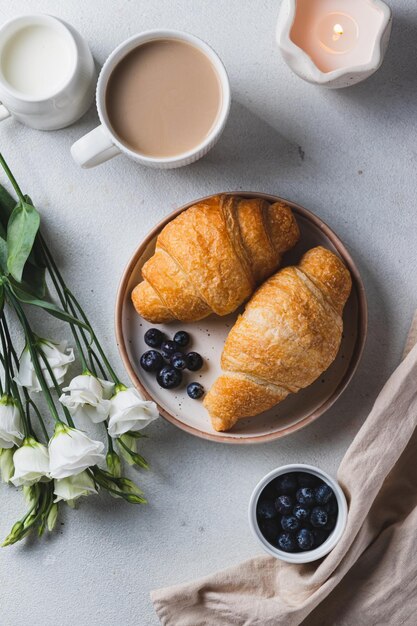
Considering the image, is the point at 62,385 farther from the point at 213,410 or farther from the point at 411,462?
the point at 411,462

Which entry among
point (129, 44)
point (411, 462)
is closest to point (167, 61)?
point (129, 44)

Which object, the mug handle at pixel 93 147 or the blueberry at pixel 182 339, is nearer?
the mug handle at pixel 93 147

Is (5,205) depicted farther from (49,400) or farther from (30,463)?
(30,463)

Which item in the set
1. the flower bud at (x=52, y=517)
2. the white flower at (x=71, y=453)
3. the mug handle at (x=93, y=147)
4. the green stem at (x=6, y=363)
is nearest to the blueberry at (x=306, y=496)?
the white flower at (x=71, y=453)

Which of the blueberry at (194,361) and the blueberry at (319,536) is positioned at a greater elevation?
the blueberry at (194,361)

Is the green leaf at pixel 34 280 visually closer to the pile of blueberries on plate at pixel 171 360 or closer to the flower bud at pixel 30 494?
the pile of blueberries on plate at pixel 171 360

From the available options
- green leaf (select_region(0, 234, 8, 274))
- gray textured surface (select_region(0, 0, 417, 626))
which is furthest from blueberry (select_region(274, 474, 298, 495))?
green leaf (select_region(0, 234, 8, 274))
